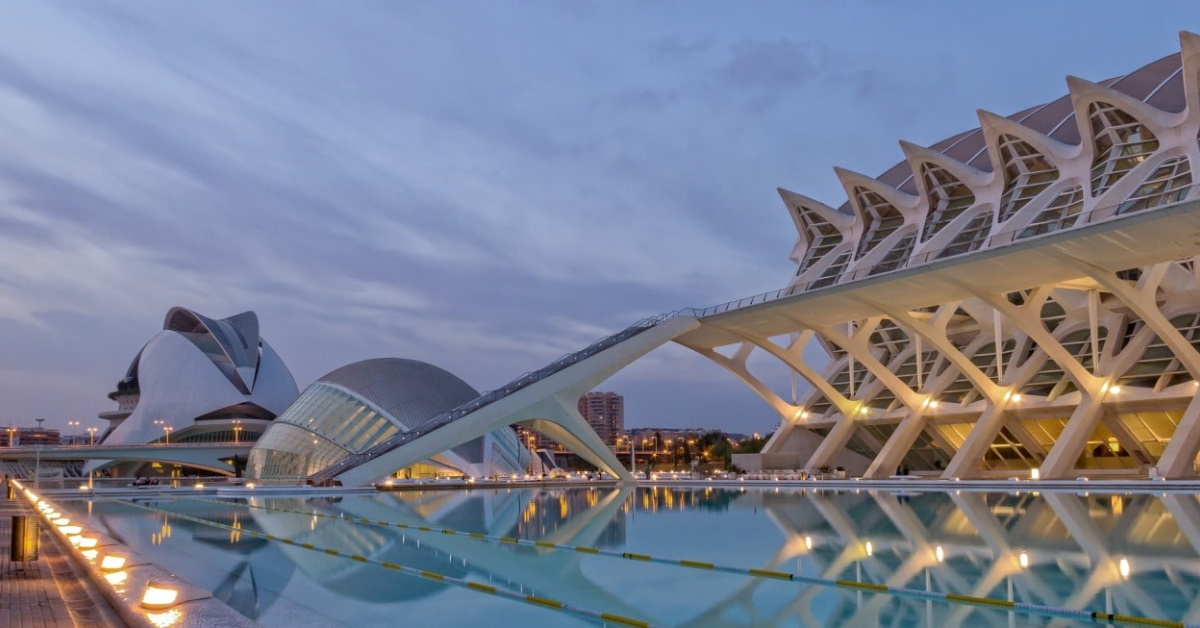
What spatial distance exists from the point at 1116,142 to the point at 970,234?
19.6 ft

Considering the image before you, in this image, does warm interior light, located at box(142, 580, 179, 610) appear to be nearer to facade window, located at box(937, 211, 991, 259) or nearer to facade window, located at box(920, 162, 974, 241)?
facade window, located at box(937, 211, 991, 259)

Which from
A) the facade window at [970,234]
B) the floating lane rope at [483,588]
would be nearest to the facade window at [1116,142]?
the facade window at [970,234]

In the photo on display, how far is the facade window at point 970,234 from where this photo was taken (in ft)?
121

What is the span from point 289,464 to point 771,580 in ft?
105

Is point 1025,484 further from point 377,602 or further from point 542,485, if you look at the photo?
point 377,602

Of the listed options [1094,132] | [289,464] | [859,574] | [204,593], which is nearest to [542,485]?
[289,464]

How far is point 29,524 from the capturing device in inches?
350

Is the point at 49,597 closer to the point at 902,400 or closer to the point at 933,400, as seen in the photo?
the point at 902,400

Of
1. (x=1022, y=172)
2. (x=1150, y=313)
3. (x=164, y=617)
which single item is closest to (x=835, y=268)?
(x=1022, y=172)

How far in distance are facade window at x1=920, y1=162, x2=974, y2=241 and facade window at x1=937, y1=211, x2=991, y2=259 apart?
1.37 meters

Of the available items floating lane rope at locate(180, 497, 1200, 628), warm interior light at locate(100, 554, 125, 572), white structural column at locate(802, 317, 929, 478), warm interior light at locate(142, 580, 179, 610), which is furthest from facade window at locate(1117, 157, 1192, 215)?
warm interior light at locate(142, 580, 179, 610)

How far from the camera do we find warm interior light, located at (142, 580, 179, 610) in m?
6.14

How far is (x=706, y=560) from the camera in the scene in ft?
37.5

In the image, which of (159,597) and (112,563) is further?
(112,563)
